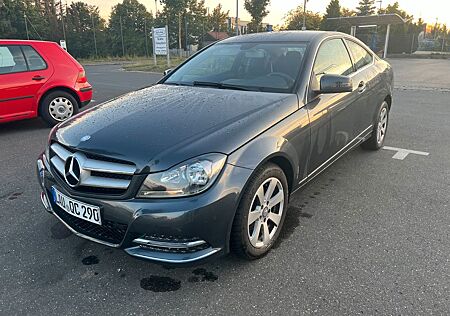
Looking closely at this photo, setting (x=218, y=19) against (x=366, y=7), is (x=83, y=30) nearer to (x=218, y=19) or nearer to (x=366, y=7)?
(x=218, y=19)

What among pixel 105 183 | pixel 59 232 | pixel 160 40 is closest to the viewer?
pixel 105 183

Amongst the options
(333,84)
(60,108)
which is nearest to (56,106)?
(60,108)

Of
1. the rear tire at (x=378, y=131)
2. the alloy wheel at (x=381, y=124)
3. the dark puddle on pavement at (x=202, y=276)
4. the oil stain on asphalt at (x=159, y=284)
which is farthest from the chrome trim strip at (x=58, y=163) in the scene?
the alloy wheel at (x=381, y=124)

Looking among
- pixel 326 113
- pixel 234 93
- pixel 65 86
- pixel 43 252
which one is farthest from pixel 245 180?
pixel 65 86

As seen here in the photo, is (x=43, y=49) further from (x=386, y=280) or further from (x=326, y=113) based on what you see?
(x=386, y=280)

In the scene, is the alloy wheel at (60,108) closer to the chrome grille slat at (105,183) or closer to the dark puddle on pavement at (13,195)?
the dark puddle on pavement at (13,195)

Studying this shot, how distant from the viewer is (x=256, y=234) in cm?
248

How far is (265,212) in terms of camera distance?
2.55 metres

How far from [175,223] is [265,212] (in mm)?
753

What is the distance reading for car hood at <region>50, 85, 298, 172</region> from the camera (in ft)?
7.14

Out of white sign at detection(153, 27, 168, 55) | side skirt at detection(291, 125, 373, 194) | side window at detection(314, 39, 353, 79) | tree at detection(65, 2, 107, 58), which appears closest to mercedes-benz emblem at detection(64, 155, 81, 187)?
side skirt at detection(291, 125, 373, 194)

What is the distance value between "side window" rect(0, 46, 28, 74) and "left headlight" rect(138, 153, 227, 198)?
16.3 feet

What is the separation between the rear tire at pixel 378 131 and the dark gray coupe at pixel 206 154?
1.23 m

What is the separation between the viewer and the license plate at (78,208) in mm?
2197
